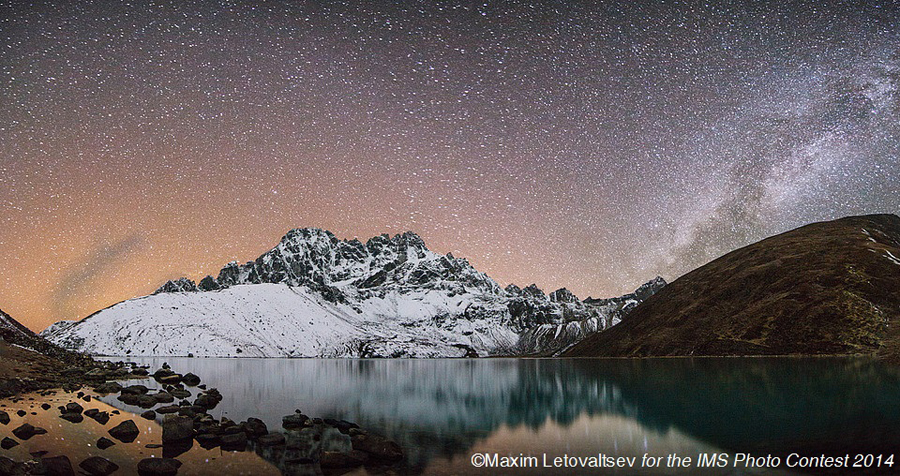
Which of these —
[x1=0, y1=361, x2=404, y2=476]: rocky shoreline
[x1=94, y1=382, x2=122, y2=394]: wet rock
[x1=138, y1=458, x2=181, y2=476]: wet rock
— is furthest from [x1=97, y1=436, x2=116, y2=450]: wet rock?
[x1=94, y1=382, x2=122, y2=394]: wet rock

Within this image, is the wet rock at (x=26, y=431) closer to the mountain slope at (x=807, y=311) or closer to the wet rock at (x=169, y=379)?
the wet rock at (x=169, y=379)

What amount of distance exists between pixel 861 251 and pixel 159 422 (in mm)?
221645

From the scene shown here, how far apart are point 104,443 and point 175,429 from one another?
361 centimetres

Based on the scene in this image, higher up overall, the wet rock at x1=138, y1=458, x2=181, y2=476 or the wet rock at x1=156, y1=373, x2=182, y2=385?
the wet rock at x1=138, y1=458, x2=181, y2=476

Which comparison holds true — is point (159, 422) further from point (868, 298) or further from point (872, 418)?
point (868, 298)

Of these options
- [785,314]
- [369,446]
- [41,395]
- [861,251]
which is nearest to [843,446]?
[369,446]

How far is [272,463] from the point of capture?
26281 mm

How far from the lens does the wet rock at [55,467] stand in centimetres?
2156

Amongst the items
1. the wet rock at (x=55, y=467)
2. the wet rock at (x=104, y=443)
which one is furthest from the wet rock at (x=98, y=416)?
the wet rock at (x=55, y=467)

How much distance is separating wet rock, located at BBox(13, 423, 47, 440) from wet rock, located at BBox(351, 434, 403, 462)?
19.0 meters

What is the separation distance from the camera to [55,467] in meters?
21.9

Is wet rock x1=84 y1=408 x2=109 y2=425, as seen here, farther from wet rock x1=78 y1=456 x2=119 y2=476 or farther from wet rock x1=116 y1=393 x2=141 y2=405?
wet rock x1=78 y1=456 x2=119 y2=476

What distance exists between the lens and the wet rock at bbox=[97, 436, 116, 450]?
2881 centimetres

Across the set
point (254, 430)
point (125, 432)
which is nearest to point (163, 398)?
point (125, 432)
